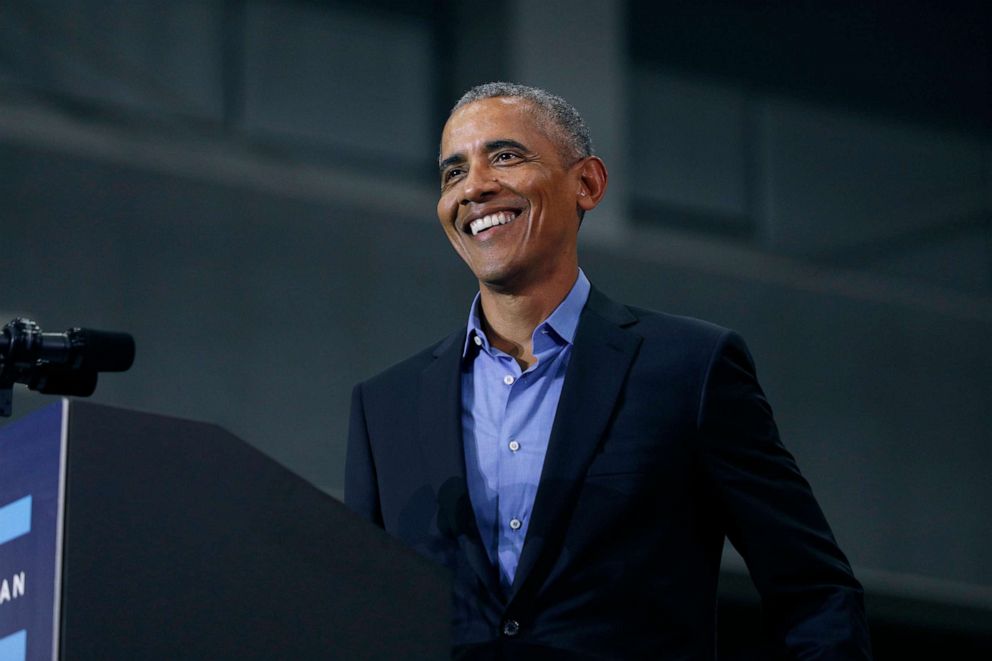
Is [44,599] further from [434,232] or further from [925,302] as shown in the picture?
[925,302]

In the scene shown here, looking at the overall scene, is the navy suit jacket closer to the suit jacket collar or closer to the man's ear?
the suit jacket collar

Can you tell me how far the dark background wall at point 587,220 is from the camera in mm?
4852

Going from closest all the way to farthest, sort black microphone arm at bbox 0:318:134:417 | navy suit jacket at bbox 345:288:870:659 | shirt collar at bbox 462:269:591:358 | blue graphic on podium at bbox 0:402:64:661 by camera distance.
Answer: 1. blue graphic on podium at bbox 0:402:64:661
2. black microphone arm at bbox 0:318:134:417
3. navy suit jacket at bbox 345:288:870:659
4. shirt collar at bbox 462:269:591:358

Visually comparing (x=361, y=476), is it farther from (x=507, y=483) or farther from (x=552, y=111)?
(x=552, y=111)

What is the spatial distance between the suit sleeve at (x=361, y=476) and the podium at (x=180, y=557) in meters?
0.54

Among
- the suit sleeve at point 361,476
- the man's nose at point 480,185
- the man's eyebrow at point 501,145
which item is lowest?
the suit sleeve at point 361,476

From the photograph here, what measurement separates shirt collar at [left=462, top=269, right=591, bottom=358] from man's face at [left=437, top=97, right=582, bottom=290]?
3 cm

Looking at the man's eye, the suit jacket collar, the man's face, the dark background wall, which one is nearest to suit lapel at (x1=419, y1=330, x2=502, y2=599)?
the suit jacket collar

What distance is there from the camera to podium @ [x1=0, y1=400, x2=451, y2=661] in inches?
47.7

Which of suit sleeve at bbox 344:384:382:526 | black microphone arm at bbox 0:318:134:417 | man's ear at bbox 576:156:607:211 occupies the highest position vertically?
man's ear at bbox 576:156:607:211

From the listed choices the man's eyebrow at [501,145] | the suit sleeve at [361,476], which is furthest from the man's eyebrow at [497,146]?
the suit sleeve at [361,476]

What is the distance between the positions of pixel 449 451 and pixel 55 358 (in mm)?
545

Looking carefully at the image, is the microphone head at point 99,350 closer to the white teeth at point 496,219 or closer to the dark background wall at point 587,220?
the white teeth at point 496,219

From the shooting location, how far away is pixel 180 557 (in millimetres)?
1262
